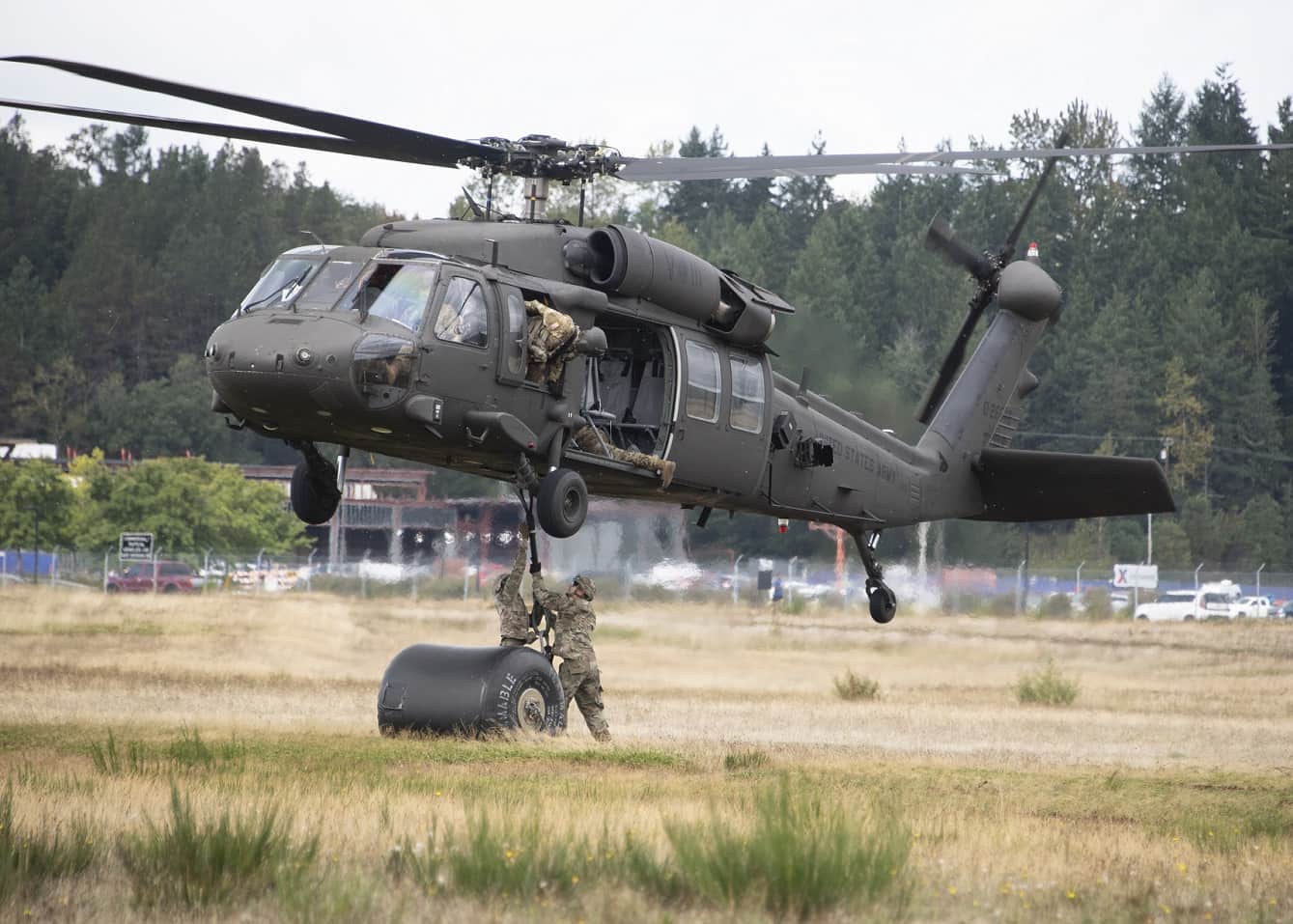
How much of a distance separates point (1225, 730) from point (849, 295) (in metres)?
57.7

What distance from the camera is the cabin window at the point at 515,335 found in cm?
1465

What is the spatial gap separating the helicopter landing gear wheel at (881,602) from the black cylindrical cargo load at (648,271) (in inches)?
190

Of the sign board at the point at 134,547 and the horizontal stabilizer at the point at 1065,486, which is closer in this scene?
the horizontal stabilizer at the point at 1065,486

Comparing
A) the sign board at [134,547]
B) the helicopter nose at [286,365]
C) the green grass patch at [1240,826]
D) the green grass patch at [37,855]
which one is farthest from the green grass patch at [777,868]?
the sign board at [134,547]

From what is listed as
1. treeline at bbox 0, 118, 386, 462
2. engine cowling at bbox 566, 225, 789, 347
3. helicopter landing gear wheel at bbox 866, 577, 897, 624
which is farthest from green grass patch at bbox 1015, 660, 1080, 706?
treeline at bbox 0, 118, 386, 462

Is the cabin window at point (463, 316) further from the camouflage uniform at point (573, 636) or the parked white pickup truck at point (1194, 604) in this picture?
the parked white pickup truck at point (1194, 604)

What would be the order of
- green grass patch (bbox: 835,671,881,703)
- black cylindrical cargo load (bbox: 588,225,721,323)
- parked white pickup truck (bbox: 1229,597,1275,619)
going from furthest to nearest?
1. parked white pickup truck (bbox: 1229,597,1275,619)
2. green grass patch (bbox: 835,671,881,703)
3. black cylindrical cargo load (bbox: 588,225,721,323)

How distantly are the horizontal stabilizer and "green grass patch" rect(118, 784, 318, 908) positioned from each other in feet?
40.3

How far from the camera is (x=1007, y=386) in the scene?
2162cm

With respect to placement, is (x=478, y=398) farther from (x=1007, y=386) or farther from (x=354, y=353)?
(x=1007, y=386)

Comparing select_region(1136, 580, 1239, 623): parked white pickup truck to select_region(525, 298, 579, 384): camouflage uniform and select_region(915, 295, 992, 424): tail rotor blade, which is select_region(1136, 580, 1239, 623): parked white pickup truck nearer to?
select_region(915, 295, 992, 424): tail rotor blade

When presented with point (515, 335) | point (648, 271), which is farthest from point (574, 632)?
point (648, 271)

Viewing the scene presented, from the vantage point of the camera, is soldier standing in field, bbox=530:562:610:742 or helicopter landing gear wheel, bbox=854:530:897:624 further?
helicopter landing gear wheel, bbox=854:530:897:624

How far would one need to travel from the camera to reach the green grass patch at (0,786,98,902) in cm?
859
